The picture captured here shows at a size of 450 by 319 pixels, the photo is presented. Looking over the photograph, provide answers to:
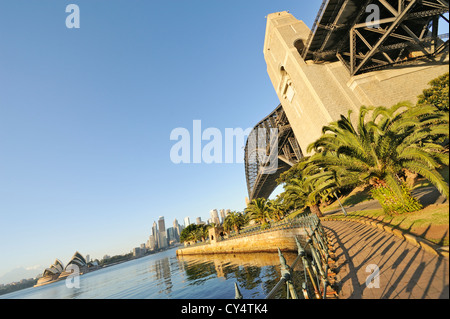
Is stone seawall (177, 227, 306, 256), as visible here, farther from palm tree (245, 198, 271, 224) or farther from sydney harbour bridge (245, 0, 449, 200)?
sydney harbour bridge (245, 0, 449, 200)

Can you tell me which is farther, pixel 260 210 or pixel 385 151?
pixel 260 210

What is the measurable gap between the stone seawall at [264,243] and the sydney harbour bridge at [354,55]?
14.6 m

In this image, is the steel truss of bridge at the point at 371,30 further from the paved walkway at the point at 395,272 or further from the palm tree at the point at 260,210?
the palm tree at the point at 260,210

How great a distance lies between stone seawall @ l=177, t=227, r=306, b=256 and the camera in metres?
19.2

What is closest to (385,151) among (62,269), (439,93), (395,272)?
(395,272)

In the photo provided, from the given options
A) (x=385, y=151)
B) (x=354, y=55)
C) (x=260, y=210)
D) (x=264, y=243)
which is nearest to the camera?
(x=385, y=151)

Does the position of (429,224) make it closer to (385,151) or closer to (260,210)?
(385,151)

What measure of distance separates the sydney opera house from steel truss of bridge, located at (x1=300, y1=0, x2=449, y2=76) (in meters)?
155

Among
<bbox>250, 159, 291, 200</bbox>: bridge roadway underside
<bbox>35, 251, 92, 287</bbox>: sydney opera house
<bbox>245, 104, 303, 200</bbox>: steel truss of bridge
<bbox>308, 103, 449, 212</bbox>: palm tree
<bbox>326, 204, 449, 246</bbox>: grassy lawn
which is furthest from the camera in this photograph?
<bbox>35, 251, 92, 287</bbox>: sydney opera house

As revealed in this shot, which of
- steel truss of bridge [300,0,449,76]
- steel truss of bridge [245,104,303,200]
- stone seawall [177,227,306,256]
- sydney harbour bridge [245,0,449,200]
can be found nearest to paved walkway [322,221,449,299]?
stone seawall [177,227,306,256]

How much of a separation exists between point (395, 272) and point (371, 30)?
28439 millimetres

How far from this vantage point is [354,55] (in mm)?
23203

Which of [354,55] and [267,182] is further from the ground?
[354,55]
